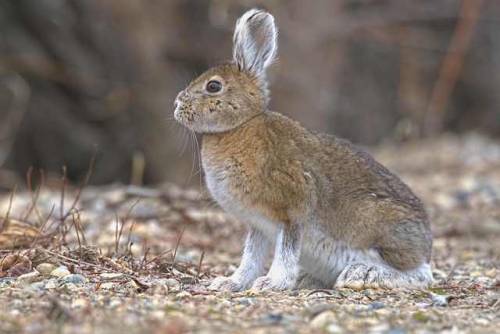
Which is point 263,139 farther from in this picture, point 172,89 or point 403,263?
point 172,89

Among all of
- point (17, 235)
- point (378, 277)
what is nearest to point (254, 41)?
point (378, 277)

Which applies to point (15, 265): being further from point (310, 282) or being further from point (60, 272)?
point (310, 282)

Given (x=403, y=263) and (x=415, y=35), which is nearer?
(x=403, y=263)

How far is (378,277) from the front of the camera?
6.69 meters

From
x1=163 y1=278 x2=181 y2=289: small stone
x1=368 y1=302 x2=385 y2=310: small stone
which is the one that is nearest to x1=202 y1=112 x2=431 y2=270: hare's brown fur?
x1=163 y1=278 x2=181 y2=289: small stone

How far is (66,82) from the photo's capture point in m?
15.8

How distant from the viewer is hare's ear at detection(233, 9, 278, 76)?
719 cm

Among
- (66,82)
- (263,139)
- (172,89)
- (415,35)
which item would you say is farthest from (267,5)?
(263,139)

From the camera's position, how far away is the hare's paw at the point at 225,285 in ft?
21.4

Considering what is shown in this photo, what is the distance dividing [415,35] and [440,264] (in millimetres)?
11725

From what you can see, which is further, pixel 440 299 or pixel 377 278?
pixel 377 278

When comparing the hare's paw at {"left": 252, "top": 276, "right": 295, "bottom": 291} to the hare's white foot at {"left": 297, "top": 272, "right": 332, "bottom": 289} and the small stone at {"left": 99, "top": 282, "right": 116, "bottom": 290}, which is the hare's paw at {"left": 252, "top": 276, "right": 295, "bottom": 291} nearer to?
the hare's white foot at {"left": 297, "top": 272, "right": 332, "bottom": 289}

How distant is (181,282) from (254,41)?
1.83 metres

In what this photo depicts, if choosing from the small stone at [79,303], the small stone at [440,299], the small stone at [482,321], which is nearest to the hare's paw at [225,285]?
the small stone at [79,303]
